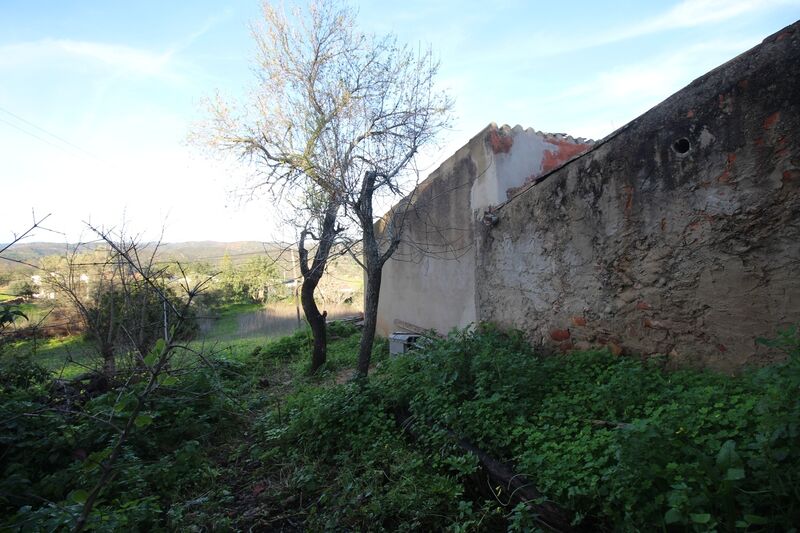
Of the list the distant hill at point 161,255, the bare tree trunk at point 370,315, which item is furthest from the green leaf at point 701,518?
the bare tree trunk at point 370,315

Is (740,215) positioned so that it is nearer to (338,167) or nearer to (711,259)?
(711,259)

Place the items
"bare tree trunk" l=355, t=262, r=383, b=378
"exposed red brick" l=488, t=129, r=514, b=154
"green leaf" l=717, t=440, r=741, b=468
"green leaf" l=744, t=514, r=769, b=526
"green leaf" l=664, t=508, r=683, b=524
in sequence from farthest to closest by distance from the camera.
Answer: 1. "bare tree trunk" l=355, t=262, r=383, b=378
2. "exposed red brick" l=488, t=129, r=514, b=154
3. "green leaf" l=717, t=440, r=741, b=468
4. "green leaf" l=664, t=508, r=683, b=524
5. "green leaf" l=744, t=514, r=769, b=526

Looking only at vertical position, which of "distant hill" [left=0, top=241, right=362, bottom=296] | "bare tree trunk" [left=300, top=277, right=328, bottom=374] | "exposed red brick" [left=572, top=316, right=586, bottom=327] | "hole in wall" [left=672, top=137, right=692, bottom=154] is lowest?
"bare tree trunk" [left=300, top=277, right=328, bottom=374]

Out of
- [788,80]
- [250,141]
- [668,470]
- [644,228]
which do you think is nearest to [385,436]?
[668,470]

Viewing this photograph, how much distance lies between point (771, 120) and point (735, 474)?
231cm

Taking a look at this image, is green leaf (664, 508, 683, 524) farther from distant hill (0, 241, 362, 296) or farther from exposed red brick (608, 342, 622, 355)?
distant hill (0, 241, 362, 296)

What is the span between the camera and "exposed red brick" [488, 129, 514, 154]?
547 centimetres

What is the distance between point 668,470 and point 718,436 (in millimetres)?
387

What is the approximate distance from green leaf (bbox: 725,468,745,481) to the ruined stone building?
1.50 meters

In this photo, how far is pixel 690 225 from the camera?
308cm

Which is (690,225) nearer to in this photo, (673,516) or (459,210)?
(673,516)

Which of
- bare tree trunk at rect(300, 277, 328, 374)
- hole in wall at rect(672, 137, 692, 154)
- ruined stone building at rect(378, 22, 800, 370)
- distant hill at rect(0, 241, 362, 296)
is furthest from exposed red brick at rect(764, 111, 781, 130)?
bare tree trunk at rect(300, 277, 328, 374)

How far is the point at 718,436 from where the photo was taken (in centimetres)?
201

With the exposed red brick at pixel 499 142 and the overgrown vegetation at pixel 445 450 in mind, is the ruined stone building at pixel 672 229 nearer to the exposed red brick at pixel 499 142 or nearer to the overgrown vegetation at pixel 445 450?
the exposed red brick at pixel 499 142
